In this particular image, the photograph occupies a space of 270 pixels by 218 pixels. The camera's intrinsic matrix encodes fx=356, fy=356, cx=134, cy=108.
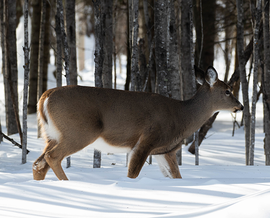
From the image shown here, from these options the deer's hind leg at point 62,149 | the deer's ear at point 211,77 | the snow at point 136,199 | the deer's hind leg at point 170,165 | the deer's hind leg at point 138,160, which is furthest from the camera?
the deer's ear at point 211,77

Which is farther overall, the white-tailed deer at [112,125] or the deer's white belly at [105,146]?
the deer's white belly at [105,146]

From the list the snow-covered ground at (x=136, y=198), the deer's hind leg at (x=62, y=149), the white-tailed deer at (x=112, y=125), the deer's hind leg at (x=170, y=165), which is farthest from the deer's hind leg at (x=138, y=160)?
the deer's hind leg at (x=62, y=149)

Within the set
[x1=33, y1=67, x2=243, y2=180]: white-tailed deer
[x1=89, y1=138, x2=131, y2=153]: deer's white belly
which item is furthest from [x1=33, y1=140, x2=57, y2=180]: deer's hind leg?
[x1=89, y1=138, x2=131, y2=153]: deer's white belly

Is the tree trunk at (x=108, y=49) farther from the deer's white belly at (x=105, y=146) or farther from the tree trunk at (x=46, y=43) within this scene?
the tree trunk at (x=46, y=43)

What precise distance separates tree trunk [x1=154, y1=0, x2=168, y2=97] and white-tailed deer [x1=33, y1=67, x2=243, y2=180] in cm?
134

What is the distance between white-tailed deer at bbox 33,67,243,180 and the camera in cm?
431

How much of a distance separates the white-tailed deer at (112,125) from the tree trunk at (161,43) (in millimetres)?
1340

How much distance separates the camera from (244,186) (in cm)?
353

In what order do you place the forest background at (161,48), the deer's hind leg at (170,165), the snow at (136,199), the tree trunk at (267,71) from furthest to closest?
the tree trunk at (267,71)
the forest background at (161,48)
the deer's hind leg at (170,165)
the snow at (136,199)

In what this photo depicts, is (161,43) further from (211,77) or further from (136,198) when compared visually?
(136,198)

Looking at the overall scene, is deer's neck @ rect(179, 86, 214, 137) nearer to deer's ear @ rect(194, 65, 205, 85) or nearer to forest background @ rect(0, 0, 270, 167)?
deer's ear @ rect(194, 65, 205, 85)

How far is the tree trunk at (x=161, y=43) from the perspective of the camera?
6.24 metres

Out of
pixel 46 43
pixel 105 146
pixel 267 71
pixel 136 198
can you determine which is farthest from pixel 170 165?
pixel 46 43

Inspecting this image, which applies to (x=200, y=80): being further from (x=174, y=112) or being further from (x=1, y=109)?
(x=1, y=109)
